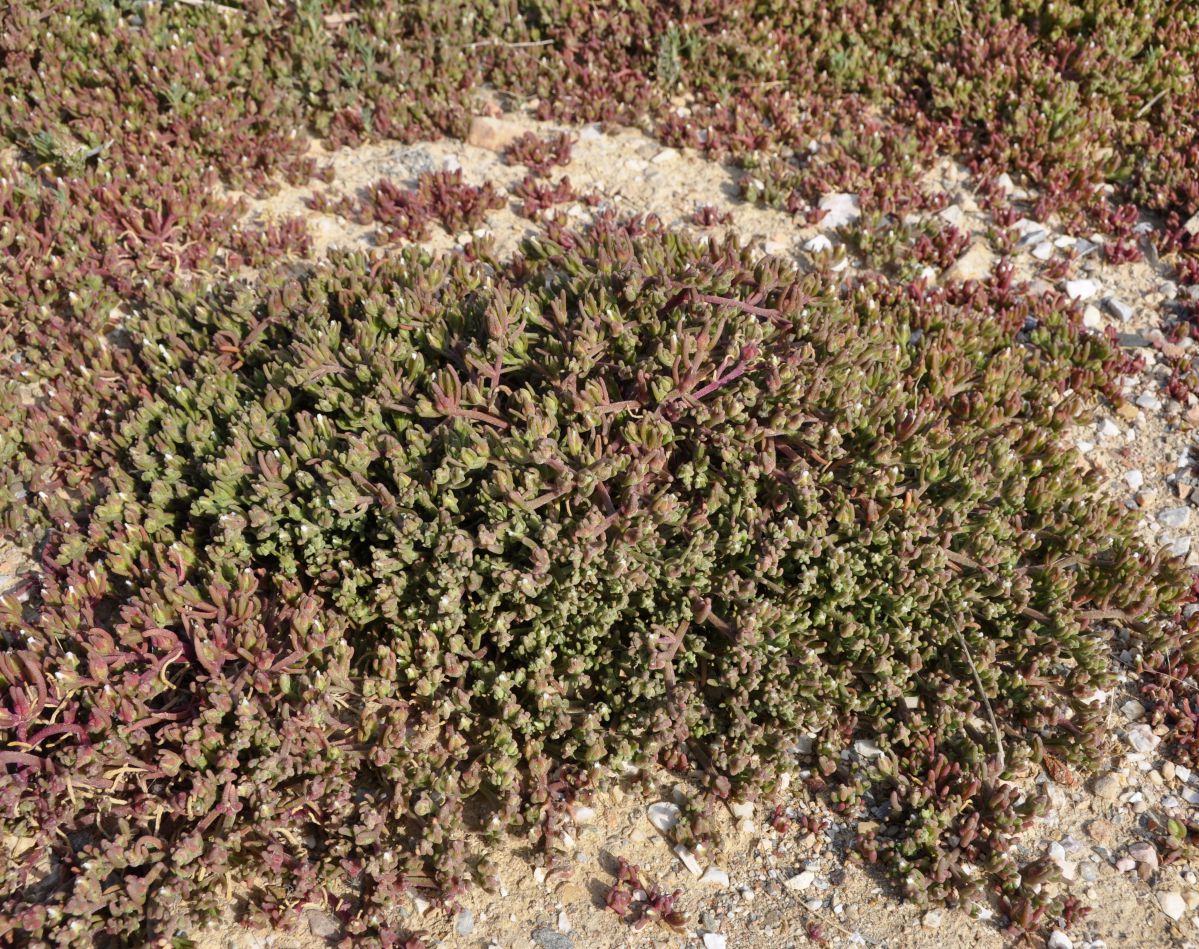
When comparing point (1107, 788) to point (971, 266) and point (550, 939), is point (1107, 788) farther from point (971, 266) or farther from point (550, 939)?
point (971, 266)

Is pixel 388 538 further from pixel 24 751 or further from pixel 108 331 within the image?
pixel 108 331

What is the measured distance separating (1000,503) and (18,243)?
6632 millimetres

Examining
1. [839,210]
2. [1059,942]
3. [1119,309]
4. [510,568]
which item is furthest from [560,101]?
[1059,942]

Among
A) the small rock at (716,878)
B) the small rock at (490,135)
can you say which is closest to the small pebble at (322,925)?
the small rock at (716,878)

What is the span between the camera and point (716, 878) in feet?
15.5

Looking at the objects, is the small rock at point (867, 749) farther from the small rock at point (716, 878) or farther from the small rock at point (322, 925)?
the small rock at point (322, 925)

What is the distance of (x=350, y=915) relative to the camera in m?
4.45


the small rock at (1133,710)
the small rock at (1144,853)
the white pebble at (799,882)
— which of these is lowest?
the white pebble at (799,882)

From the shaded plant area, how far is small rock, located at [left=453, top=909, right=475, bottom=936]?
0.55 feet

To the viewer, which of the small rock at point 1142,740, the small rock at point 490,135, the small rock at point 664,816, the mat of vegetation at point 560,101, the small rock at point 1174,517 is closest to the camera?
the small rock at point 664,816

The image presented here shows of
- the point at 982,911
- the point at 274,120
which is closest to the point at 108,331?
the point at 274,120

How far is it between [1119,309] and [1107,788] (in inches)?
142

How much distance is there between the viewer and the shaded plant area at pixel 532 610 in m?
4.59

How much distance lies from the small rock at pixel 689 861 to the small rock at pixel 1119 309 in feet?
16.2
